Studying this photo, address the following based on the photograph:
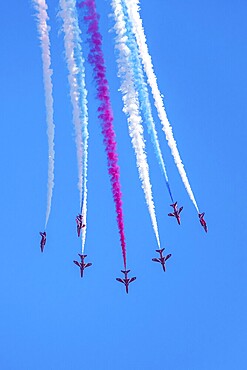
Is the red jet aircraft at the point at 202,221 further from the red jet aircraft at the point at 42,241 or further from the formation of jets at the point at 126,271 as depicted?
the red jet aircraft at the point at 42,241

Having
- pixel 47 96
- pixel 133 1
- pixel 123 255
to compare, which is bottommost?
pixel 123 255

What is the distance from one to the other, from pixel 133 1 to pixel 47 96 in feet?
18.7

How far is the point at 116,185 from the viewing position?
2567cm

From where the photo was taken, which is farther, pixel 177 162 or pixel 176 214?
pixel 176 214

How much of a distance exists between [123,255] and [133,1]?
42.4ft

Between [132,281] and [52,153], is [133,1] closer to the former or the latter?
[52,153]

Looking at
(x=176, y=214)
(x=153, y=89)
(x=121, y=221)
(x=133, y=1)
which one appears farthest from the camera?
(x=176, y=214)

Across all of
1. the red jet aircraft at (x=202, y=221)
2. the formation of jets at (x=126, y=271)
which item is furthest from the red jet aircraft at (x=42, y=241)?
the red jet aircraft at (x=202, y=221)

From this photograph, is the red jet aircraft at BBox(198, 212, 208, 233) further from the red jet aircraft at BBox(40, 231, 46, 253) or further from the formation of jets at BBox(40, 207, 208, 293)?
the red jet aircraft at BBox(40, 231, 46, 253)

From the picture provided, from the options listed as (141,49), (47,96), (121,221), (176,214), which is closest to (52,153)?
(47,96)

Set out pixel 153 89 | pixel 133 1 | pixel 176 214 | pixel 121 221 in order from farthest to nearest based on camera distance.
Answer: pixel 176 214 < pixel 121 221 < pixel 153 89 < pixel 133 1

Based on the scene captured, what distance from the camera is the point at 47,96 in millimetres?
23844

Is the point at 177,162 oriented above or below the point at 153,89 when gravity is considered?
below

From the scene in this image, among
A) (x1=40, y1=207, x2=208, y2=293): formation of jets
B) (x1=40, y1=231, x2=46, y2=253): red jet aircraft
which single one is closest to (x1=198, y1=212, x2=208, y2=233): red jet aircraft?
(x1=40, y1=207, x2=208, y2=293): formation of jets
